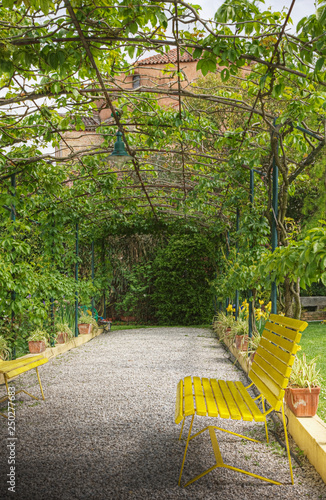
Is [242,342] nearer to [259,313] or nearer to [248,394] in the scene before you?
[259,313]

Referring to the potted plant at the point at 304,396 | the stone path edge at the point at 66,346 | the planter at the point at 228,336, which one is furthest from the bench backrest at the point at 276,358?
the planter at the point at 228,336

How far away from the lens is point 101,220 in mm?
10023

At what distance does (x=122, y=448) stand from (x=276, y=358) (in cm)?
119

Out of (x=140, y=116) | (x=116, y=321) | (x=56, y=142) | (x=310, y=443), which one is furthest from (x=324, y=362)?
(x=116, y=321)

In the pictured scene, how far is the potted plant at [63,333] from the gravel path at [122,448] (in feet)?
5.91

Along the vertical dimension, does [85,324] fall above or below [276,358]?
below

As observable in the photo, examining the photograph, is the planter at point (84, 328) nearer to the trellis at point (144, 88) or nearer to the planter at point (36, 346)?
the trellis at point (144, 88)

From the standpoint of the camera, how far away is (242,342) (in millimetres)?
5613

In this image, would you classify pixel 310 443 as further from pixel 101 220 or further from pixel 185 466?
pixel 101 220

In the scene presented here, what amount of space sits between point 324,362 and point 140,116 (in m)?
3.89

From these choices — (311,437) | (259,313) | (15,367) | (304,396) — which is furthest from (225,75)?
(259,313)

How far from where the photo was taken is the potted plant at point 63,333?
6.98 meters

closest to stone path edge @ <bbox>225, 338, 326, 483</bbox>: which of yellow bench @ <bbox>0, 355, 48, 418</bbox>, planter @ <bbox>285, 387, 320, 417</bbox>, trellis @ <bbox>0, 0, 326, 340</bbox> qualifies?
planter @ <bbox>285, 387, 320, 417</bbox>

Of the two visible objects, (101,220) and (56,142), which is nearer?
(56,142)
